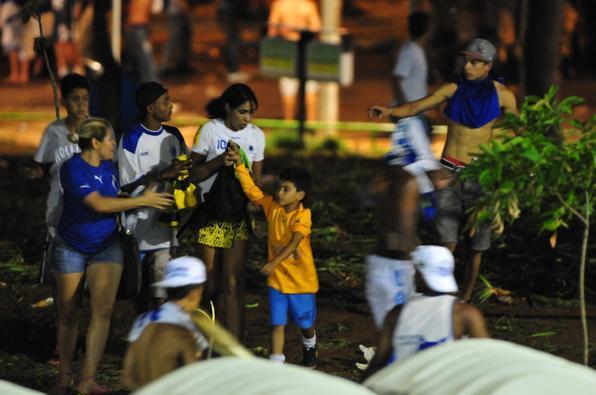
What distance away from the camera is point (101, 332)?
927cm

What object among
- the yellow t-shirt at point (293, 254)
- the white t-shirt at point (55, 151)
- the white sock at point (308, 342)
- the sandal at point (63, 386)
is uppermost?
the white t-shirt at point (55, 151)

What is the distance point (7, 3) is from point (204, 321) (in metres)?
21.6

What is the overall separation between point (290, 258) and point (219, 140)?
1.00 meters

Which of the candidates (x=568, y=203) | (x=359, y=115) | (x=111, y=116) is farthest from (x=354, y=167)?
(x=568, y=203)

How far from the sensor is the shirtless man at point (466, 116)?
35.1 ft

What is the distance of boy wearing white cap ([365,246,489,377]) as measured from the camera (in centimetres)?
748

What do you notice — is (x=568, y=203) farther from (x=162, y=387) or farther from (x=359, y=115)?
(x=359, y=115)

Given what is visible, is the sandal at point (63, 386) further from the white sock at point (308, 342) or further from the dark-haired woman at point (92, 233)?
the white sock at point (308, 342)

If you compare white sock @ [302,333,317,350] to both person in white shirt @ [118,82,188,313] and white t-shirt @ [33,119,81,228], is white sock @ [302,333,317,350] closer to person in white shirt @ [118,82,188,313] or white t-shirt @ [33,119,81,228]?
person in white shirt @ [118,82,188,313]

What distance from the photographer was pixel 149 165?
997 cm

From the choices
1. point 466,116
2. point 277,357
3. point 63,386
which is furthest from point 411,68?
point 63,386

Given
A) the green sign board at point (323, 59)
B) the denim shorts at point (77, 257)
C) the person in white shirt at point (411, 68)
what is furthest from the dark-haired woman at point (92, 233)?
the green sign board at point (323, 59)

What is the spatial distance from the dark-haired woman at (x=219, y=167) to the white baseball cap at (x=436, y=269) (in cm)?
252

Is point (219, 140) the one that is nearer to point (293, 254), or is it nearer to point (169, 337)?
point (293, 254)
